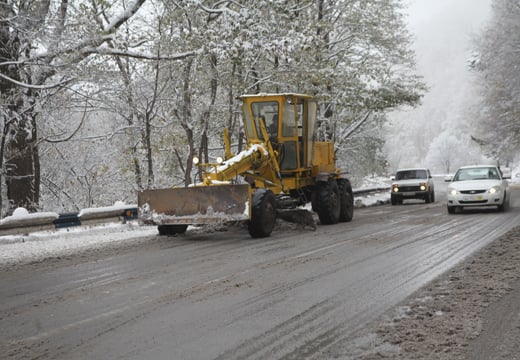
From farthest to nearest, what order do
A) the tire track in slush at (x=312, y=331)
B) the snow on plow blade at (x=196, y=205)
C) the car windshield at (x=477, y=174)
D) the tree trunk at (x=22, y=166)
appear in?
the car windshield at (x=477, y=174)
the tree trunk at (x=22, y=166)
the snow on plow blade at (x=196, y=205)
the tire track in slush at (x=312, y=331)

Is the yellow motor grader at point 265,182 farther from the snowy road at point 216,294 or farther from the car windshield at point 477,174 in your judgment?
the car windshield at point 477,174

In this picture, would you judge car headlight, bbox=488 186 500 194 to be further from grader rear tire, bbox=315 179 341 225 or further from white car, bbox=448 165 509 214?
grader rear tire, bbox=315 179 341 225

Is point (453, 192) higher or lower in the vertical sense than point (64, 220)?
higher

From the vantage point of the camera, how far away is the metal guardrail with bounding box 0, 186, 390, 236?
12.0 meters

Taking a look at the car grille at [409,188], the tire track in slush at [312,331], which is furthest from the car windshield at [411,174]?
the tire track in slush at [312,331]

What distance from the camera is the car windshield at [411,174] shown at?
27.3 meters

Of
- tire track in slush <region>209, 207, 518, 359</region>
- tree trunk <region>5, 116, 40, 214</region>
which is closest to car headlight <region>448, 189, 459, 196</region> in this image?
tire track in slush <region>209, 207, 518, 359</region>

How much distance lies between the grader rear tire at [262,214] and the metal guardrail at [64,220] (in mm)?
3978

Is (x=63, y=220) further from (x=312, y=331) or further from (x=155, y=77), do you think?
(x=312, y=331)

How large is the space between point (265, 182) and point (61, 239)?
471 centimetres

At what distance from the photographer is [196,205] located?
1227 cm

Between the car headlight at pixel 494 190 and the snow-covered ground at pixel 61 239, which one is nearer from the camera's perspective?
the snow-covered ground at pixel 61 239

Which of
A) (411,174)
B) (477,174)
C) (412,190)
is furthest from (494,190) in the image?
(411,174)

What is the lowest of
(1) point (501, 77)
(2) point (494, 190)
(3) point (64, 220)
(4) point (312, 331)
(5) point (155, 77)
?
(4) point (312, 331)
